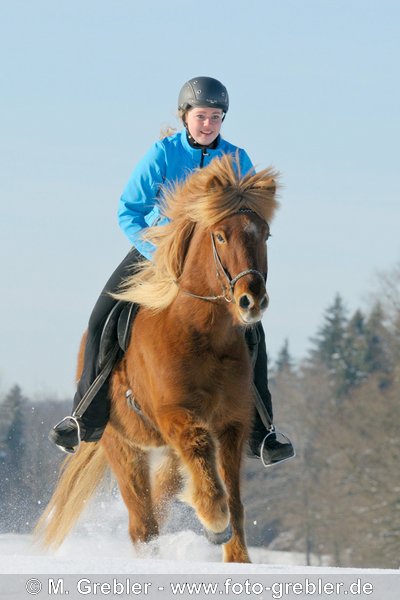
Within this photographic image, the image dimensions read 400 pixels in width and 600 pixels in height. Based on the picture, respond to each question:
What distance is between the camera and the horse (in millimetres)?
7750

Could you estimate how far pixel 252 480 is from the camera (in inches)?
2638

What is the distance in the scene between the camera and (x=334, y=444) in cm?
6212

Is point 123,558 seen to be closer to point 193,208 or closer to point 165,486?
point 165,486

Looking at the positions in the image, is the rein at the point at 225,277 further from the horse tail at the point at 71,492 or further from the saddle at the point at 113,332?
the horse tail at the point at 71,492

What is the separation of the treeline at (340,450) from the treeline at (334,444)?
0.06 metres

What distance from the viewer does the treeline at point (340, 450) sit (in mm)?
52656

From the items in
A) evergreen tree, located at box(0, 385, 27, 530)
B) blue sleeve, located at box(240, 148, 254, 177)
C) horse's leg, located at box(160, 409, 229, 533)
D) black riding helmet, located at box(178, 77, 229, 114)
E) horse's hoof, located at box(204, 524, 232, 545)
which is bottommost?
evergreen tree, located at box(0, 385, 27, 530)

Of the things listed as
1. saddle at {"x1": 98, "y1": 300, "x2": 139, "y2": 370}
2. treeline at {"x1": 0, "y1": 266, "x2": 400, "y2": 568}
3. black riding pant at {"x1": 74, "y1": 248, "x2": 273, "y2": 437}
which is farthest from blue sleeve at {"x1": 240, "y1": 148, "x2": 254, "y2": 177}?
treeline at {"x1": 0, "y1": 266, "x2": 400, "y2": 568}

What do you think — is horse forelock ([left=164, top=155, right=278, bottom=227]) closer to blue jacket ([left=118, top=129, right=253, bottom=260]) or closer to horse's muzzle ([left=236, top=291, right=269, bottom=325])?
blue jacket ([left=118, top=129, right=253, bottom=260])

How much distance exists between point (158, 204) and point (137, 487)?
2.19 m

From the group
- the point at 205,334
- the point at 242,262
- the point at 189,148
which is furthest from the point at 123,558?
the point at 189,148

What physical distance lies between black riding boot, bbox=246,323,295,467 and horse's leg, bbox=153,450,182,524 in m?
0.99
